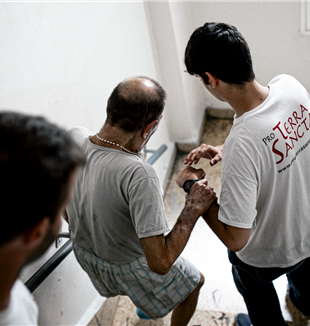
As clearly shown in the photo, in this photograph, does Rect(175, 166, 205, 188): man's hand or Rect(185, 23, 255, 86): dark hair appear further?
Rect(175, 166, 205, 188): man's hand

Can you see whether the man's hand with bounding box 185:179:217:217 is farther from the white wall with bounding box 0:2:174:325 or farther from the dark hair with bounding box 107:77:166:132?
the white wall with bounding box 0:2:174:325

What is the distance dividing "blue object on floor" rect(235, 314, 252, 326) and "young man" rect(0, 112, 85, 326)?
1.74m

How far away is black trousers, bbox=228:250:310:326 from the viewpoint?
1747mm

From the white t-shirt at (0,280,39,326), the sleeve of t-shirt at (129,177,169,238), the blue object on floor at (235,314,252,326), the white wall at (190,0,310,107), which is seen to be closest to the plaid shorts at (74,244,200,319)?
the sleeve of t-shirt at (129,177,169,238)

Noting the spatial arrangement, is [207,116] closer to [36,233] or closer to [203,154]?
[203,154]

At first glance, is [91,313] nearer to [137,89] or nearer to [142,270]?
[142,270]

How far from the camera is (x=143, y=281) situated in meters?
1.70

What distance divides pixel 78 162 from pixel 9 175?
0.15 meters

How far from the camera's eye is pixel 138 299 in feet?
5.75

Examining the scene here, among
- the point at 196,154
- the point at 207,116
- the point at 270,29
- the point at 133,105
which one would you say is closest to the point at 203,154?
the point at 196,154

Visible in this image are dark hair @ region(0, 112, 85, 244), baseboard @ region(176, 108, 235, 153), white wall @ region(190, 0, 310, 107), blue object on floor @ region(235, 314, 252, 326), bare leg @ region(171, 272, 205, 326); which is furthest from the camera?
baseboard @ region(176, 108, 235, 153)

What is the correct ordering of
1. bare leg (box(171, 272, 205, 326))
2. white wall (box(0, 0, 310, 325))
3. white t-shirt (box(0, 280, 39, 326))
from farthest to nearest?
bare leg (box(171, 272, 205, 326)) < white wall (box(0, 0, 310, 325)) < white t-shirt (box(0, 280, 39, 326))

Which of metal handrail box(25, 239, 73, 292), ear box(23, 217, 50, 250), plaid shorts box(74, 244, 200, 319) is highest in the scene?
ear box(23, 217, 50, 250)

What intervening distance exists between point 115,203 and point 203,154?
647 millimetres
